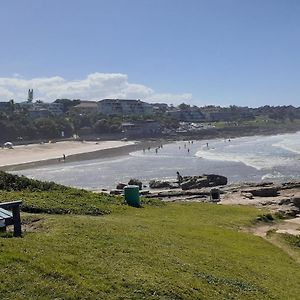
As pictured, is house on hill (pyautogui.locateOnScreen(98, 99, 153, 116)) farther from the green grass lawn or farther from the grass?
the green grass lawn

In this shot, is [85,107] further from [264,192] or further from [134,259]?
[134,259]

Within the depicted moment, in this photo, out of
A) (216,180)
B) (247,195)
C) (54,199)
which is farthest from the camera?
(216,180)

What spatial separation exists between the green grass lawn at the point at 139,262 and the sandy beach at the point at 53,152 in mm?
56908

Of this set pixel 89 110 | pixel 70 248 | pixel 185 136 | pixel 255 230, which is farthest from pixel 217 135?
pixel 70 248

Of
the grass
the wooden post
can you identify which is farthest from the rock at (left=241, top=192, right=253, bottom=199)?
the wooden post

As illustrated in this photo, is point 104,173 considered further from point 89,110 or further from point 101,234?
point 89,110

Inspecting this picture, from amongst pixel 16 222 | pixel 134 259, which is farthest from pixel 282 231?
pixel 16 222

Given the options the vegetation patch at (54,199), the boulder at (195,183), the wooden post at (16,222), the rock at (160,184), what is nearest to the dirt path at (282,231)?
the vegetation patch at (54,199)

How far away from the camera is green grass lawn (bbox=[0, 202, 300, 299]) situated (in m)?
8.13

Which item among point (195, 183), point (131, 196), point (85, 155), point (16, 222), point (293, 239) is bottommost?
point (195, 183)

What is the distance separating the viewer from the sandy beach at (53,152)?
7575 centimetres

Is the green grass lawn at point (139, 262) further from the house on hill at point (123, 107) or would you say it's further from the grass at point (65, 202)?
the house on hill at point (123, 107)

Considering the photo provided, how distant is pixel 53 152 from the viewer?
89.9 meters

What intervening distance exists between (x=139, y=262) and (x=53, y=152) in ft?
267
